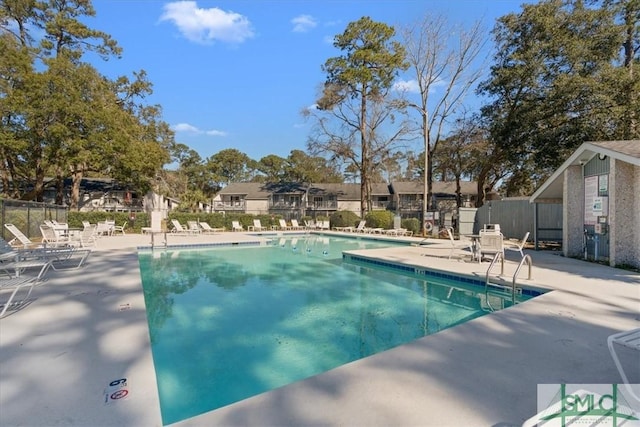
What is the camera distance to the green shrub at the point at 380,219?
23547mm

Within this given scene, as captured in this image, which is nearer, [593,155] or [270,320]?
[270,320]

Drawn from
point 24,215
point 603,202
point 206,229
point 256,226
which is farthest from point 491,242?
point 256,226

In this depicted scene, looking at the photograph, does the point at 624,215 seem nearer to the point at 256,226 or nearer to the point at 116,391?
the point at 116,391

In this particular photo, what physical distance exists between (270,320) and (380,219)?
19.1 meters

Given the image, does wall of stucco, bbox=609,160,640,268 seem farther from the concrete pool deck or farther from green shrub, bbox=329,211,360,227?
green shrub, bbox=329,211,360,227

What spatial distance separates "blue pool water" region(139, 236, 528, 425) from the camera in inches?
Answer: 136

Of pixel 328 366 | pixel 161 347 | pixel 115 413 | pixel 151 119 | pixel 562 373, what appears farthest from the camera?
pixel 151 119

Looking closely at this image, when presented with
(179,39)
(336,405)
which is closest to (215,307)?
(336,405)

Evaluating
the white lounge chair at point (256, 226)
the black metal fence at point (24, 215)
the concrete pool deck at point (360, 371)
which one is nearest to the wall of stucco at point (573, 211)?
the concrete pool deck at point (360, 371)

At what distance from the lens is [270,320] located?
17.2ft

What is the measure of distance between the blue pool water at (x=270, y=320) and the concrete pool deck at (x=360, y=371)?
59cm

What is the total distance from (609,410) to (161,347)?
14.4ft

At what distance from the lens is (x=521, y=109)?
1936 centimetres

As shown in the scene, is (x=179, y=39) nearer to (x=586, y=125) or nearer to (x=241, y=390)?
(x=241, y=390)
